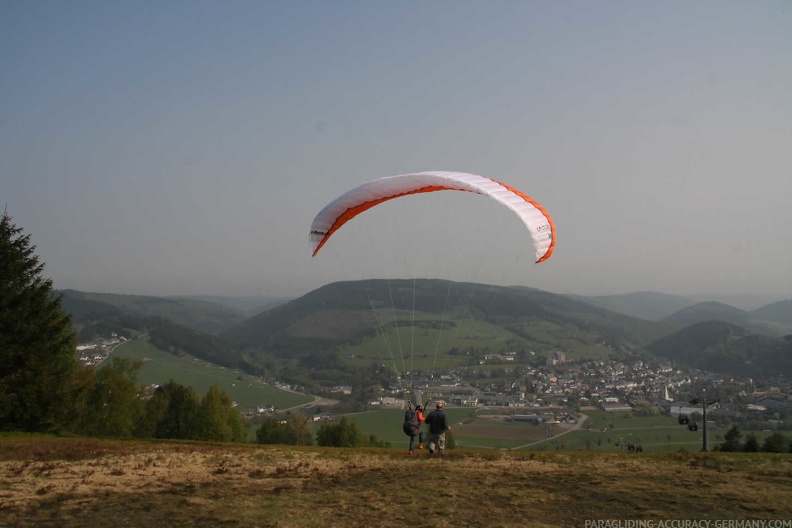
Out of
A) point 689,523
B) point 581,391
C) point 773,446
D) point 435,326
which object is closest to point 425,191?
point 689,523

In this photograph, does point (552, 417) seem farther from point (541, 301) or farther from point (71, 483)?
point (541, 301)

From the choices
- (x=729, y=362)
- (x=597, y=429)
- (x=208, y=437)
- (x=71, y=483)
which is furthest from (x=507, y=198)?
(x=729, y=362)

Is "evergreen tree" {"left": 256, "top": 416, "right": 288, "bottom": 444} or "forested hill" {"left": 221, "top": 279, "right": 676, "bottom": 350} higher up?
"forested hill" {"left": 221, "top": 279, "right": 676, "bottom": 350}

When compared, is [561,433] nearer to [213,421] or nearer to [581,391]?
[581,391]

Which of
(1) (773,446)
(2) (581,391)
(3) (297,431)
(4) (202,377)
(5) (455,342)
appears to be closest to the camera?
(1) (773,446)

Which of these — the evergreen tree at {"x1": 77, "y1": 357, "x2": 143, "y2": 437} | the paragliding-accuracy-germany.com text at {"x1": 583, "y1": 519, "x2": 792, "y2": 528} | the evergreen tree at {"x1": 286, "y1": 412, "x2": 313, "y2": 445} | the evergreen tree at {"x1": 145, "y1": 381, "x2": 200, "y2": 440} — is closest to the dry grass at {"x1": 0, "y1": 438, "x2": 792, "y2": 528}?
the paragliding-accuracy-germany.com text at {"x1": 583, "y1": 519, "x2": 792, "y2": 528}

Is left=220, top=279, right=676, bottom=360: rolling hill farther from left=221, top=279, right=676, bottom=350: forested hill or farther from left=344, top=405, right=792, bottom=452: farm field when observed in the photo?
left=344, top=405, right=792, bottom=452: farm field

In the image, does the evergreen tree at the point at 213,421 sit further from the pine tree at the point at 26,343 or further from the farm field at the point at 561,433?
the farm field at the point at 561,433

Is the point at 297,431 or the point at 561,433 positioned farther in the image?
the point at 561,433
